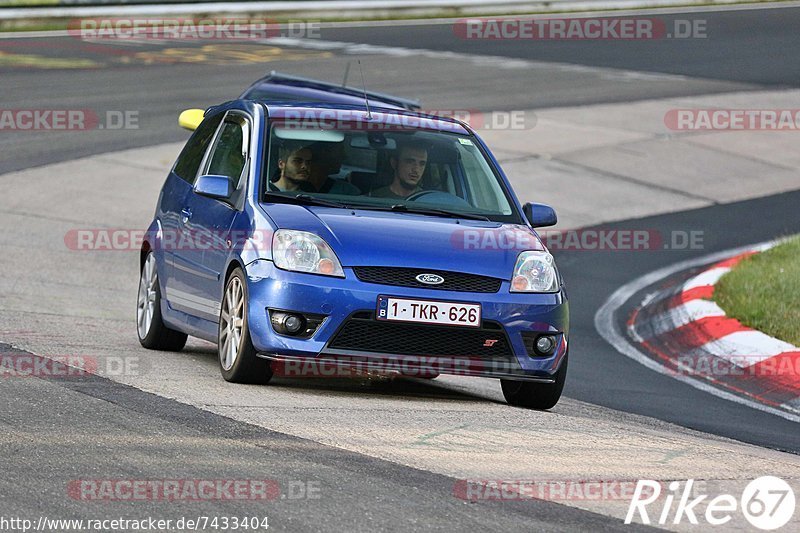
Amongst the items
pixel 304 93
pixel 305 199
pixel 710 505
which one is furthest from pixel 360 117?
pixel 304 93

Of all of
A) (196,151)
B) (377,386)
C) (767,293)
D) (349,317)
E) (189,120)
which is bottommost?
(767,293)

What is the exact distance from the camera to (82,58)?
28328 mm

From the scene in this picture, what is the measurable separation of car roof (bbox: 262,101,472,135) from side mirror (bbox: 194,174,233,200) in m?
0.64

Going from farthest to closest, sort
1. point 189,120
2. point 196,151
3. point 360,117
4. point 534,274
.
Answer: point 189,120 < point 196,151 < point 360,117 < point 534,274

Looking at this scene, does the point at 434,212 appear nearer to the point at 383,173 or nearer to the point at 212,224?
the point at 383,173

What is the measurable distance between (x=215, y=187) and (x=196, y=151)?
1386mm

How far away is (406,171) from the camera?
9094 millimetres

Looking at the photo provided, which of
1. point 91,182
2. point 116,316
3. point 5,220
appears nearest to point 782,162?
point 91,182

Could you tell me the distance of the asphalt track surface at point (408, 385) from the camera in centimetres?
590

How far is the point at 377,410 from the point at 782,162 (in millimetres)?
15223

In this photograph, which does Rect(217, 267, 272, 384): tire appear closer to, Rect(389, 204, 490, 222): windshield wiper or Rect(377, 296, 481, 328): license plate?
Rect(377, 296, 481, 328): license plate

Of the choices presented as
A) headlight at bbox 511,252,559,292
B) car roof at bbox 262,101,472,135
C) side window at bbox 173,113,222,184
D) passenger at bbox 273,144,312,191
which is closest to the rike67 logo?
headlight at bbox 511,252,559,292

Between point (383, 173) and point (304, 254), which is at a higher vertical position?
point (383, 173)

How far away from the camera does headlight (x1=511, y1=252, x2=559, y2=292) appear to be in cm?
836
